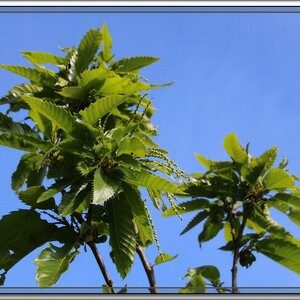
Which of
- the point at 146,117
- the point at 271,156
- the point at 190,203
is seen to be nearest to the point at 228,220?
the point at 190,203

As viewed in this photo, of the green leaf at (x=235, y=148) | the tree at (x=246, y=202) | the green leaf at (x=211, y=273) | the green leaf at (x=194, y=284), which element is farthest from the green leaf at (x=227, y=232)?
the green leaf at (x=194, y=284)

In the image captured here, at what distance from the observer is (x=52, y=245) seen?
311 cm

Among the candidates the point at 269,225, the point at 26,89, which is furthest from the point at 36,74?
the point at 269,225

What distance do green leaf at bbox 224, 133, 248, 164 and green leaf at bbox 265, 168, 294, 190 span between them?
0.19 meters

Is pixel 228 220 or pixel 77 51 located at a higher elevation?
pixel 77 51

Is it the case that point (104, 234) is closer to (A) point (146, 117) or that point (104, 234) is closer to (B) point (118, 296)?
(A) point (146, 117)

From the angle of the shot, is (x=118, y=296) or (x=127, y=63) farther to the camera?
(x=127, y=63)

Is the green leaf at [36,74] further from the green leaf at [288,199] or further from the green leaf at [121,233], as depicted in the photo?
the green leaf at [288,199]

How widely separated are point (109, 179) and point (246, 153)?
4.18 ft

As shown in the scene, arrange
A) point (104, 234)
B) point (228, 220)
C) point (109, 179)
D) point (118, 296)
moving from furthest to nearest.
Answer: point (228, 220) → point (104, 234) → point (109, 179) → point (118, 296)

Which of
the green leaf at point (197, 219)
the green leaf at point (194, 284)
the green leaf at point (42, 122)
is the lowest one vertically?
the green leaf at point (194, 284)

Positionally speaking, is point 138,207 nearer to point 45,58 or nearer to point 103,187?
point 103,187

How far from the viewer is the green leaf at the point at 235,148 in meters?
3.96

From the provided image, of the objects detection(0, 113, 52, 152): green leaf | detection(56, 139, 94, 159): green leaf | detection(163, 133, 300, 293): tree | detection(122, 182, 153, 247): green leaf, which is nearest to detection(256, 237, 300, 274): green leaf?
detection(163, 133, 300, 293): tree
